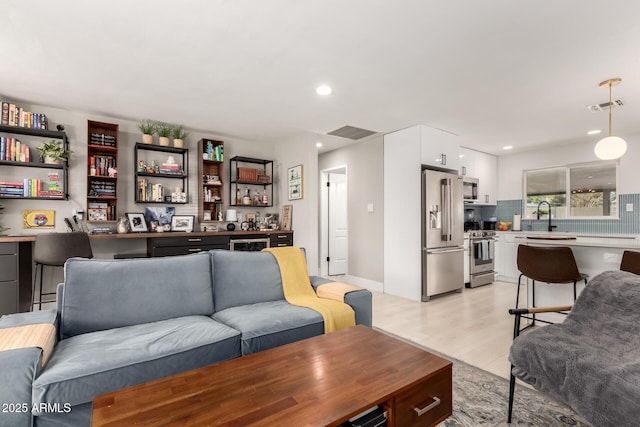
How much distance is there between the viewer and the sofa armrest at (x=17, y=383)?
50.6 inches

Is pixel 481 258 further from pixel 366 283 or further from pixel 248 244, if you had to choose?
pixel 248 244

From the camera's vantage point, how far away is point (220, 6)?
2.00 meters

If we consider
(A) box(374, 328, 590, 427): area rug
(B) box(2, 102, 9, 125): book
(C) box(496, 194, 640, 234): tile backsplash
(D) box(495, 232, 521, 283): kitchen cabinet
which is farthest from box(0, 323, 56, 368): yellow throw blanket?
(C) box(496, 194, 640, 234): tile backsplash

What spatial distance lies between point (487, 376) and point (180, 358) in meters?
2.09

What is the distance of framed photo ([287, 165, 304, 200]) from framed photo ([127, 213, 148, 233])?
2191 mm

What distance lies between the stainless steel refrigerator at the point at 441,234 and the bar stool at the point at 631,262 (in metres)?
2.07

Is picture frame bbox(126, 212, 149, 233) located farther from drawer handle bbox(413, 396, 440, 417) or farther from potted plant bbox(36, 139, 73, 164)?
drawer handle bbox(413, 396, 440, 417)

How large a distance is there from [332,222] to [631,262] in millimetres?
4534

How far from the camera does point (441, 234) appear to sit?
14.9 feet

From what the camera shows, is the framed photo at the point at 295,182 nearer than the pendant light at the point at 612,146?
No

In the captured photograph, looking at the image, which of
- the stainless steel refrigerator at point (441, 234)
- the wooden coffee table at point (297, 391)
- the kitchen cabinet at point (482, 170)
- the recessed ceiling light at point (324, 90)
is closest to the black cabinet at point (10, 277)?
the wooden coffee table at point (297, 391)

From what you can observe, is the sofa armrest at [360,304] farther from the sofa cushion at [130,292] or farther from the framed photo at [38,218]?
the framed photo at [38,218]

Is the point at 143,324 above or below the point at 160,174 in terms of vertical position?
below

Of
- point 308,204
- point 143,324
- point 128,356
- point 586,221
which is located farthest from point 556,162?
point 128,356
